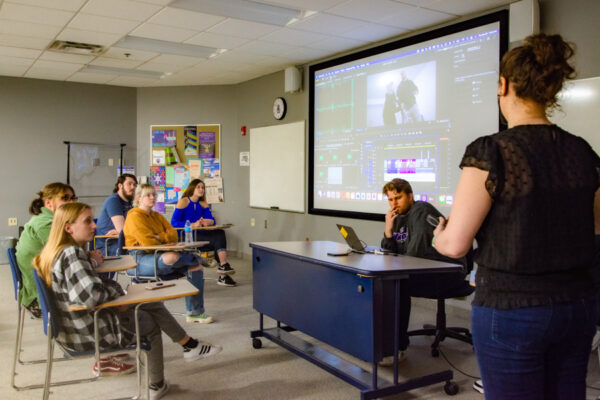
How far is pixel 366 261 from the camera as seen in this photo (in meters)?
2.97

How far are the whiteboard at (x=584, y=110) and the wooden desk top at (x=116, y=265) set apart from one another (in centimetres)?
310

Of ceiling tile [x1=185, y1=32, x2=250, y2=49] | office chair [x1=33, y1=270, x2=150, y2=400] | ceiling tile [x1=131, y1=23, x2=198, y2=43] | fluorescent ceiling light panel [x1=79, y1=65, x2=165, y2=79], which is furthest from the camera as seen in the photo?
fluorescent ceiling light panel [x1=79, y1=65, x2=165, y2=79]

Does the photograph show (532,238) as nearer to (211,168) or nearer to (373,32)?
(373,32)

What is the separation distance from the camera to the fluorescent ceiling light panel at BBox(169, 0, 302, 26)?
4.55 metres

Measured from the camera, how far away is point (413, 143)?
5086 millimetres

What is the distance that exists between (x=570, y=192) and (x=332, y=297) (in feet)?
6.75

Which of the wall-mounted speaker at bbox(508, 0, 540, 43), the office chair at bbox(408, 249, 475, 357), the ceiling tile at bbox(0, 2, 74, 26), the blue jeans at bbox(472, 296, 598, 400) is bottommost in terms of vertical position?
the office chair at bbox(408, 249, 475, 357)

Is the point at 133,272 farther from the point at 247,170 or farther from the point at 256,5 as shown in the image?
the point at 247,170

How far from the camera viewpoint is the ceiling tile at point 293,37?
526cm

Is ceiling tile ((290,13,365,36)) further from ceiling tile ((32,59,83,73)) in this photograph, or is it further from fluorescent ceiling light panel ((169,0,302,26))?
ceiling tile ((32,59,83,73))

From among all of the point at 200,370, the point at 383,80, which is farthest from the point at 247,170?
the point at 200,370

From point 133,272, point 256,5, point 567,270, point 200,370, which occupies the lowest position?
point 200,370

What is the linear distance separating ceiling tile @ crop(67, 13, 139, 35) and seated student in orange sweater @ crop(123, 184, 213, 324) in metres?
1.82

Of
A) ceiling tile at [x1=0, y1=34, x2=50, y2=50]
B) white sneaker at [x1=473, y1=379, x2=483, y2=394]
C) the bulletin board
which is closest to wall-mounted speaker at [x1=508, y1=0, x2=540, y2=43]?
white sneaker at [x1=473, y1=379, x2=483, y2=394]
